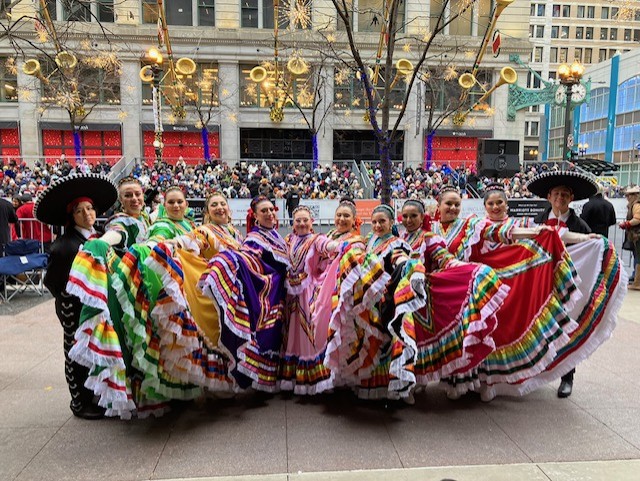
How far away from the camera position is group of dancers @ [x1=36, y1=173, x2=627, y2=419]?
3.54 metres

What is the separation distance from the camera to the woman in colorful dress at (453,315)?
3.64 metres

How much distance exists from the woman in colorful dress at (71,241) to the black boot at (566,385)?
399 cm

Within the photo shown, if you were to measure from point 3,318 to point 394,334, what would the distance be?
21.2 feet

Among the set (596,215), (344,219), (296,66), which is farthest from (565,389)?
(296,66)

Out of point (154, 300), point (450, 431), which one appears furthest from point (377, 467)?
point (154, 300)

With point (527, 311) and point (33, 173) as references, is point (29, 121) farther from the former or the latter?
point (527, 311)

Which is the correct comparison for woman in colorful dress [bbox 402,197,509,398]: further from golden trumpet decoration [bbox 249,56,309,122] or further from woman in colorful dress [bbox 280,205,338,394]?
golden trumpet decoration [bbox 249,56,309,122]

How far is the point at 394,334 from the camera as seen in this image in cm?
357

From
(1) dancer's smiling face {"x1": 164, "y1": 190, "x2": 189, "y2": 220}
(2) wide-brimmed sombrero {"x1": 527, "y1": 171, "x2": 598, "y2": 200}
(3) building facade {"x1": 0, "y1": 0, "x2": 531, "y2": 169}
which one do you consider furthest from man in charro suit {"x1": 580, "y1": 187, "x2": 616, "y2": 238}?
(3) building facade {"x1": 0, "y1": 0, "x2": 531, "y2": 169}

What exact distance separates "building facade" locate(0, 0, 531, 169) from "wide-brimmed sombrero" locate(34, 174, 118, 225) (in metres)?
23.6

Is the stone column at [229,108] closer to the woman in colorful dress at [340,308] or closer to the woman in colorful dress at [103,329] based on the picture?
the woman in colorful dress at [340,308]

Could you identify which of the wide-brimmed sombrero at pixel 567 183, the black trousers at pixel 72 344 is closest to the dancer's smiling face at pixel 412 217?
the wide-brimmed sombrero at pixel 567 183

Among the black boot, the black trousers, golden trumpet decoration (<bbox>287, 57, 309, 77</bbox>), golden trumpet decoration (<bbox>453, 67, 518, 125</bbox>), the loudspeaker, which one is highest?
golden trumpet decoration (<bbox>287, 57, 309, 77</bbox>)

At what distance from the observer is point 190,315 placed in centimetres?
370
